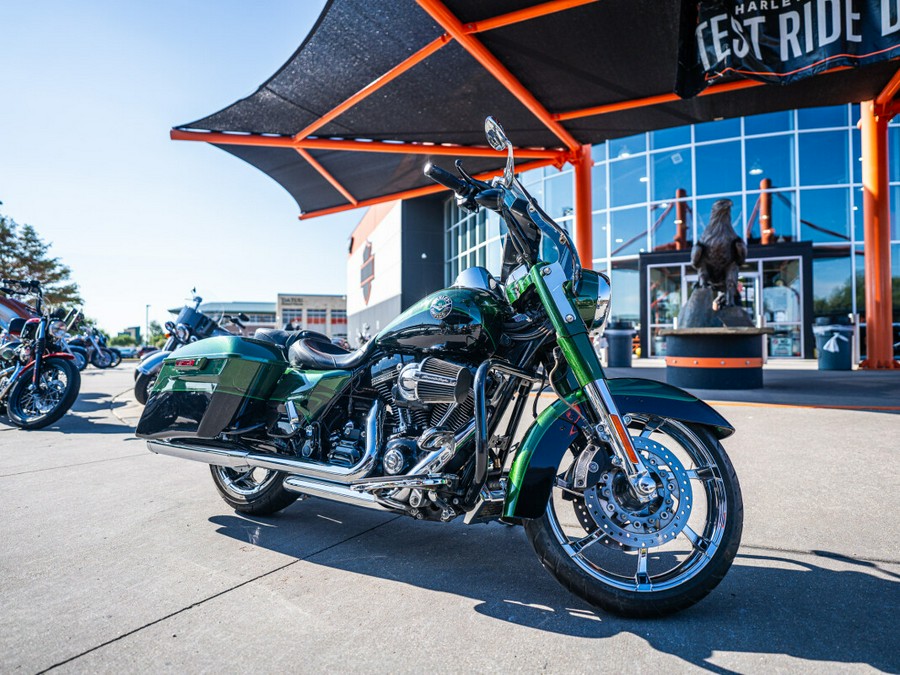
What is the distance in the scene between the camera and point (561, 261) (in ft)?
6.57

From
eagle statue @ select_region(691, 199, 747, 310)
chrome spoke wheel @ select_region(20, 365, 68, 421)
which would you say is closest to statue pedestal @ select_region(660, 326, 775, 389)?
eagle statue @ select_region(691, 199, 747, 310)

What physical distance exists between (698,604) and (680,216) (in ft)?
59.1

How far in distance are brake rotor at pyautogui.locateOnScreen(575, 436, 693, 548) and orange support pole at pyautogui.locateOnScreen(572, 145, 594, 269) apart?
10250 mm

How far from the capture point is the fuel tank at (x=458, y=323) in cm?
202

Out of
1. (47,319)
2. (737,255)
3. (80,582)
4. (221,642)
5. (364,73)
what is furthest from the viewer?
(737,255)

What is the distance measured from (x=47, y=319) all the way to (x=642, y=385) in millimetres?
7085

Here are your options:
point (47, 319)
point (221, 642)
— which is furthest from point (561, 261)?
point (47, 319)

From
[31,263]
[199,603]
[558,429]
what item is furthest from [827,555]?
[31,263]

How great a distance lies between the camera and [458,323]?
6.65ft

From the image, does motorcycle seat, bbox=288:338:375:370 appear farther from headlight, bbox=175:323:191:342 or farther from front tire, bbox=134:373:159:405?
front tire, bbox=134:373:159:405

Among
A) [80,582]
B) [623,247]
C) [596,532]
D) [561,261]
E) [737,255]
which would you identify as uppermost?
[623,247]

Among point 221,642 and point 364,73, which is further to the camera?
point 364,73

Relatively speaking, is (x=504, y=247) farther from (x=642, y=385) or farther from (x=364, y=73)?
(x=364, y=73)

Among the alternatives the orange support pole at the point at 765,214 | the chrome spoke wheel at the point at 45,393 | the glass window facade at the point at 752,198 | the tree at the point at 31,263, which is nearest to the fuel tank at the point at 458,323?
the chrome spoke wheel at the point at 45,393
